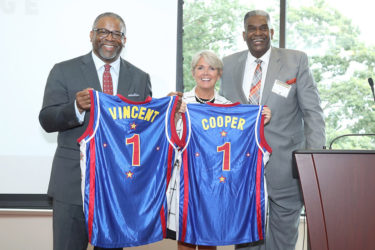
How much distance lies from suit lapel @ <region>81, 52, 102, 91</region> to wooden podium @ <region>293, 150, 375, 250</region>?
1.24 metres

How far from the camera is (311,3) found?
4570 millimetres

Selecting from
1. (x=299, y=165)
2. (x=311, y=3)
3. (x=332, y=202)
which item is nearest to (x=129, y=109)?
(x=299, y=165)

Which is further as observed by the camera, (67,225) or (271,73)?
(271,73)

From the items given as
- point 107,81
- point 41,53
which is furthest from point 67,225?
point 41,53

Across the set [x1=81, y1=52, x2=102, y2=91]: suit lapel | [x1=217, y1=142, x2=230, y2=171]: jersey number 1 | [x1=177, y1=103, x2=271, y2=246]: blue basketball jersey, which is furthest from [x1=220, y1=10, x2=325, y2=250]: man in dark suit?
[x1=81, y1=52, x2=102, y2=91]: suit lapel

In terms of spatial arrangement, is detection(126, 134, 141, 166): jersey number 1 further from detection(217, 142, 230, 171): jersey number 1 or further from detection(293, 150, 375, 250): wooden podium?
detection(293, 150, 375, 250): wooden podium

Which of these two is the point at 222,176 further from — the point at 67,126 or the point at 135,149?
the point at 67,126

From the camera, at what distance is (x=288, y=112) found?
290cm

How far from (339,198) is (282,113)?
1.01 meters

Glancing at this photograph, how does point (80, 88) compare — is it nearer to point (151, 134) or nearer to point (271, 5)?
point (151, 134)

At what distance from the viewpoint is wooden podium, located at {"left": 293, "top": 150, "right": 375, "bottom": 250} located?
1.93 metres

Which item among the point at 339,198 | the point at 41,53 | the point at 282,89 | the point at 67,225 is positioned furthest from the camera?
the point at 41,53

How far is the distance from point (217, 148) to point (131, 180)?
55 cm

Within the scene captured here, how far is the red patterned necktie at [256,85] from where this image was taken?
2889 millimetres
